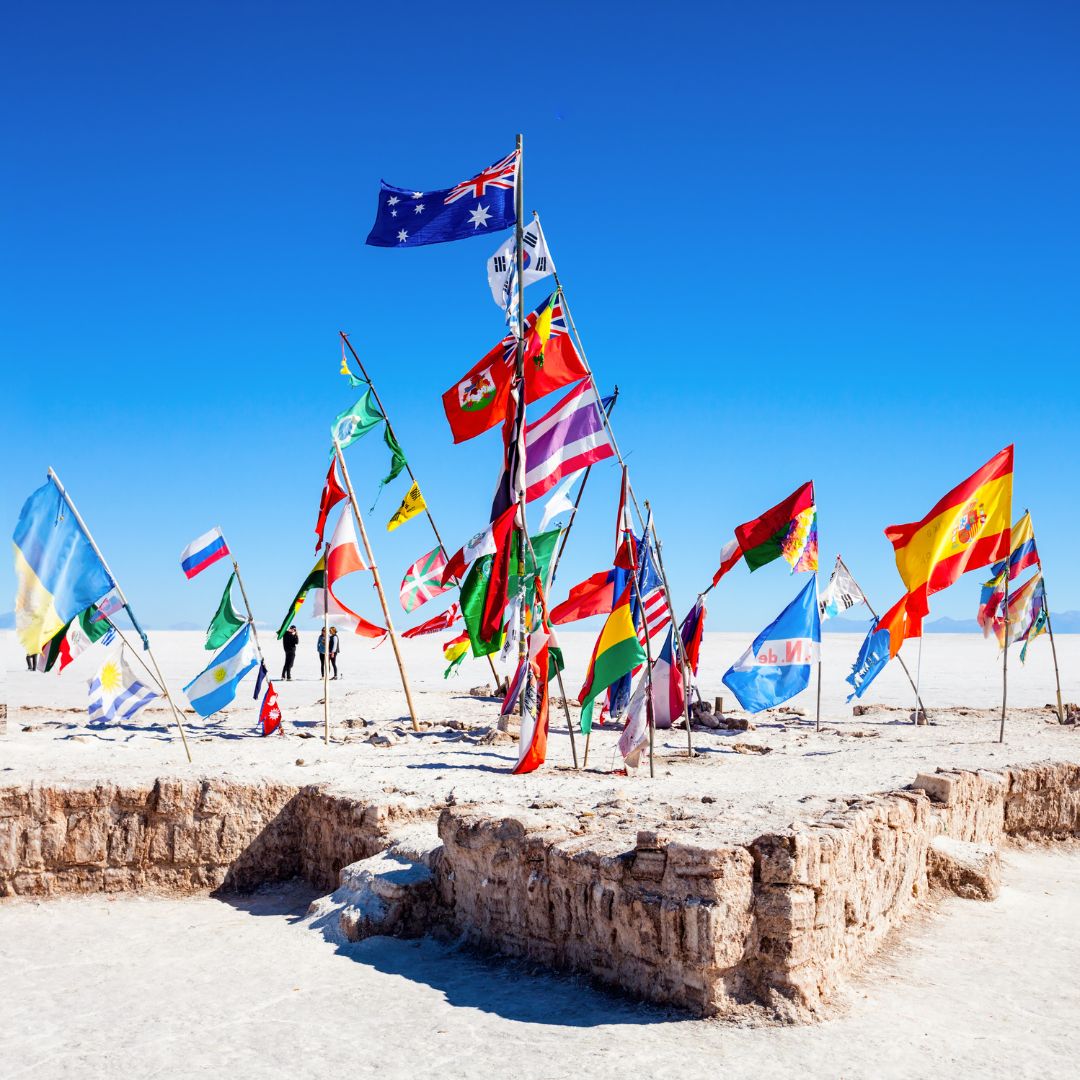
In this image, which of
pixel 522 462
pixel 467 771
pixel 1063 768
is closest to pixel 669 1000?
pixel 467 771

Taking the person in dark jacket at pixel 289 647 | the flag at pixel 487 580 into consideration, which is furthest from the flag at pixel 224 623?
the person in dark jacket at pixel 289 647

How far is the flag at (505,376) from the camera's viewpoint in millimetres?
13828

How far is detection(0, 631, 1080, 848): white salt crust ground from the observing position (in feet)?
35.6

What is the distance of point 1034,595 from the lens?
64.3 feet

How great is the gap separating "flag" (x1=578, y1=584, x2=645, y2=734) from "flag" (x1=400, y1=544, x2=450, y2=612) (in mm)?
5476

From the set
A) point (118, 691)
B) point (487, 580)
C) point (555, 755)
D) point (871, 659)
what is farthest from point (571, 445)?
point (871, 659)

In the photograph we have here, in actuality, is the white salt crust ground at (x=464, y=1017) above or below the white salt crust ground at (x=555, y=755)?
below

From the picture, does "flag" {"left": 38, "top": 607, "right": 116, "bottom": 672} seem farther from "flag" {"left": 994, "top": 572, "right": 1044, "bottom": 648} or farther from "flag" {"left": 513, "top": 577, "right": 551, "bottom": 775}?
"flag" {"left": 994, "top": 572, "right": 1044, "bottom": 648}

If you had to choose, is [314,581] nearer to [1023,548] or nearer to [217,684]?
[217,684]

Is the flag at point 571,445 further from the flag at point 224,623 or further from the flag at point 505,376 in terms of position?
the flag at point 224,623

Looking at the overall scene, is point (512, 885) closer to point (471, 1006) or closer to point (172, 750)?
point (471, 1006)

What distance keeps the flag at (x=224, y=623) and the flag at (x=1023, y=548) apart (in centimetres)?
1354

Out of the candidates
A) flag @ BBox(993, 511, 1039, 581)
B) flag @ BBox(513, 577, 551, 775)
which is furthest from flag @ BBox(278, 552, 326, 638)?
flag @ BBox(993, 511, 1039, 581)

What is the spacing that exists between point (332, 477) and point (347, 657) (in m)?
33.5
